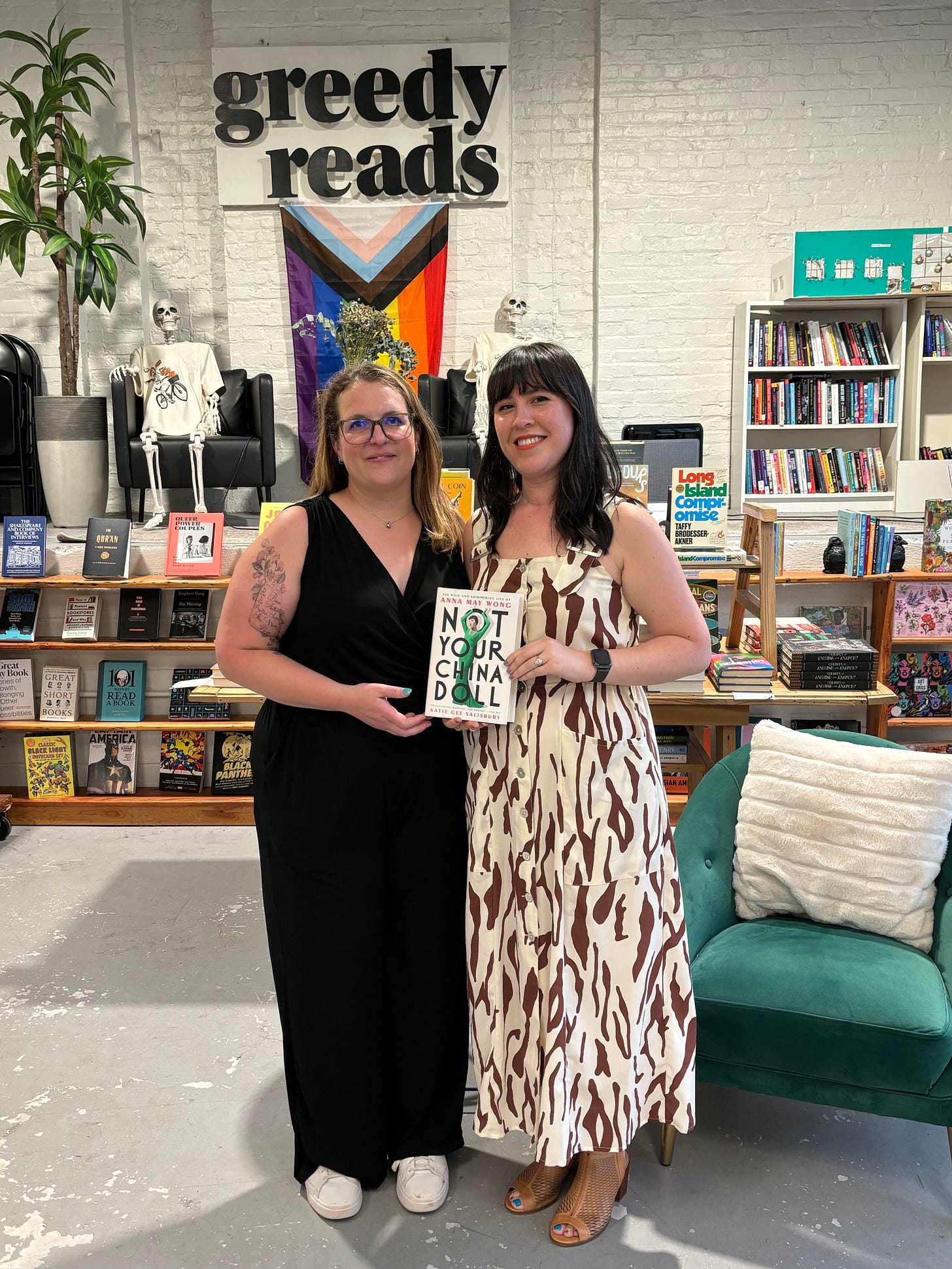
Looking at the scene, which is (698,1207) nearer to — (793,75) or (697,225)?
(697,225)

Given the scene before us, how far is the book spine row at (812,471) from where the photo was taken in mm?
6723

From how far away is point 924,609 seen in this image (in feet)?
13.3

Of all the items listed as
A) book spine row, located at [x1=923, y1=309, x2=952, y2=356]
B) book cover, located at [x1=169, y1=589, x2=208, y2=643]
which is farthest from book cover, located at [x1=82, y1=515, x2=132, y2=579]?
book spine row, located at [x1=923, y1=309, x2=952, y2=356]

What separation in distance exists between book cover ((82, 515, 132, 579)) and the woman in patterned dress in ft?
9.41

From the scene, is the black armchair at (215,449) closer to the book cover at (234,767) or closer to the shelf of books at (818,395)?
the book cover at (234,767)

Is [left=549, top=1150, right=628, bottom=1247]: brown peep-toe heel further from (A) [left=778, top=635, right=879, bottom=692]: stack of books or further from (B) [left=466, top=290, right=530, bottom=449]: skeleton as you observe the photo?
(B) [left=466, top=290, right=530, bottom=449]: skeleton

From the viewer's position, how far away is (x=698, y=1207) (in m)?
2.04

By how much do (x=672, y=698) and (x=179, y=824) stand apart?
215 centimetres

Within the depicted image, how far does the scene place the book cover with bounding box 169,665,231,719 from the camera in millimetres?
4406

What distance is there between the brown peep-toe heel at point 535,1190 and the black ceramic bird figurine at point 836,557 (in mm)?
2570

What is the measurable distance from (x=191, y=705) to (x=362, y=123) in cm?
418

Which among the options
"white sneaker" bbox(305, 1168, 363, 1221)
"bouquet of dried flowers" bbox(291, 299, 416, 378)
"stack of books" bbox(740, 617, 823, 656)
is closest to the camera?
"white sneaker" bbox(305, 1168, 363, 1221)

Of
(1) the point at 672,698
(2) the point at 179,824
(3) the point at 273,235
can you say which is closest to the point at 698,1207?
(1) the point at 672,698

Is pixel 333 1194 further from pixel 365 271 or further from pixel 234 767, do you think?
pixel 365 271
